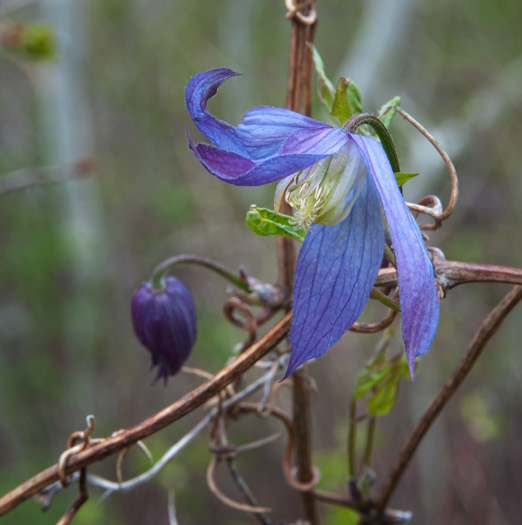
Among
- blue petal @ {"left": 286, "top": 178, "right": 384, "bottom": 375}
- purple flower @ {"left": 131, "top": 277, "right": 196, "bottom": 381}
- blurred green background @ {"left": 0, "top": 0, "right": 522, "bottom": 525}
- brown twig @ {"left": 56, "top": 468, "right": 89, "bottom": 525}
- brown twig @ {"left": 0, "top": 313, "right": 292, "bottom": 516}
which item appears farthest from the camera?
blurred green background @ {"left": 0, "top": 0, "right": 522, "bottom": 525}

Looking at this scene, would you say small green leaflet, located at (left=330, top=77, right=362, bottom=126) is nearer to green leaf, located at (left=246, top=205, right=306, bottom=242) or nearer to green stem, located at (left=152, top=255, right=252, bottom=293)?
green leaf, located at (left=246, top=205, right=306, bottom=242)

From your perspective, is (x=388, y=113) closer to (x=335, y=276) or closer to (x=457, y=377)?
(x=335, y=276)

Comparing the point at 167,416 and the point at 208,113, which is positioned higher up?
the point at 208,113

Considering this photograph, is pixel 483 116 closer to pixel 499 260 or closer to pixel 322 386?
pixel 499 260

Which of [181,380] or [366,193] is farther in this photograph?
[181,380]

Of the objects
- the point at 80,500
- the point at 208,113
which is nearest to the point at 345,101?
the point at 208,113

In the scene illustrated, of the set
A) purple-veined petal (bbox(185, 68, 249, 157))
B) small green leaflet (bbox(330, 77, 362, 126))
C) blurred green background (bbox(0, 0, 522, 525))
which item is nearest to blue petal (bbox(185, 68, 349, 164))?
purple-veined petal (bbox(185, 68, 249, 157))

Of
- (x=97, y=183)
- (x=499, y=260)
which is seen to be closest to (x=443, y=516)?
(x=499, y=260)
